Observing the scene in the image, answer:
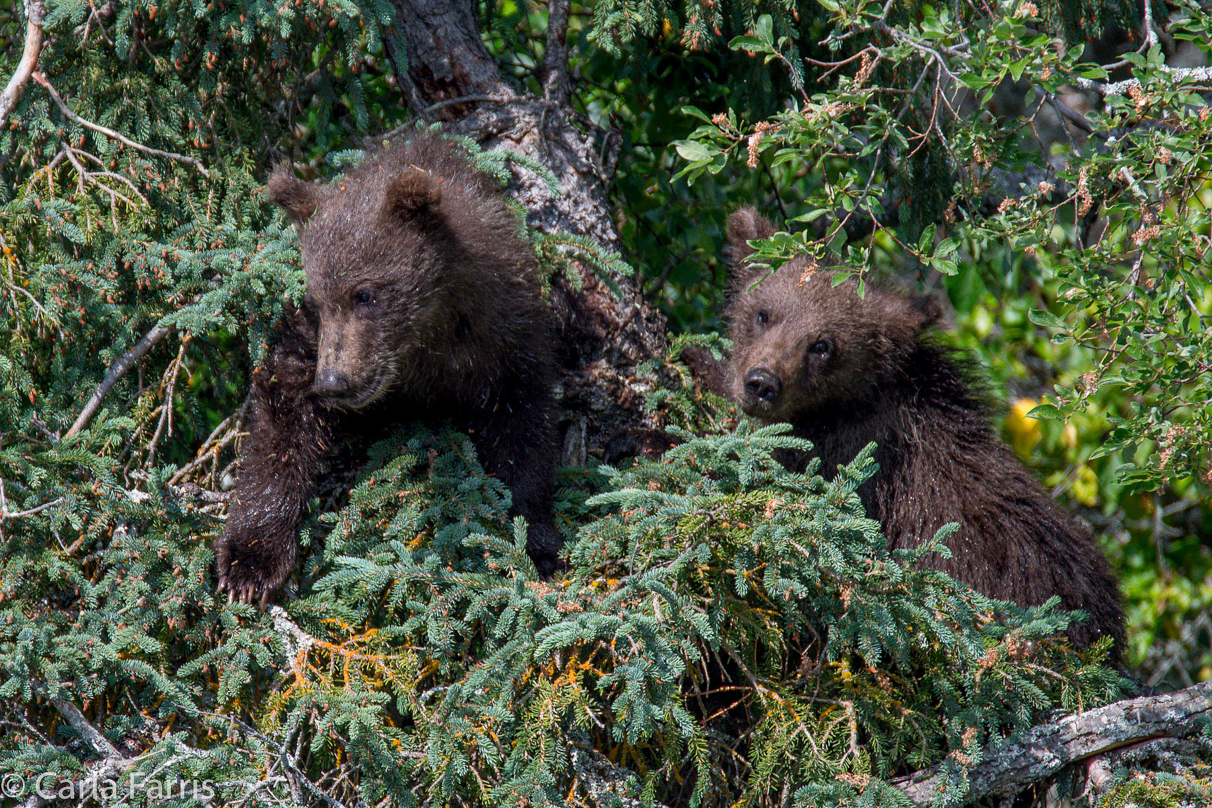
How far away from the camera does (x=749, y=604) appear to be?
3.46 metres

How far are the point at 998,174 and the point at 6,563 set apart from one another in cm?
527

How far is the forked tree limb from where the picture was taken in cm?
314

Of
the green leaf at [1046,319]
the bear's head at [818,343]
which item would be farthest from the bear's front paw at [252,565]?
the green leaf at [1046,319]

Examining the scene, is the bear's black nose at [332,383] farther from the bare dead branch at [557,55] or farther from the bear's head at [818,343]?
the bare dead branch at [557,55]

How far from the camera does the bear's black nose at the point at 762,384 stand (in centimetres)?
415

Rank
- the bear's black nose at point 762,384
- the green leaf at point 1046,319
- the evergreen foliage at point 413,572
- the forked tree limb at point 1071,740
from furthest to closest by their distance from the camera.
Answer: the bear's black nose at point 762,384, the green leaf at point 1046,319, the forked tree limb at point 1071,740, the evergreen foliage at point 413,572

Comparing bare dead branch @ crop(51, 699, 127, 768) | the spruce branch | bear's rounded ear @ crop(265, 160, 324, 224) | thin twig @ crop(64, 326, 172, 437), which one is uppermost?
the spruce branch

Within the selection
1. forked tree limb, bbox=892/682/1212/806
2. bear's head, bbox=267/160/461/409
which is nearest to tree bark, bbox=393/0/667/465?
bear's head, bbox=267/160/461/409

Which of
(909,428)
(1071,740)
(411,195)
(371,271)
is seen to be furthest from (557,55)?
(1071,740)

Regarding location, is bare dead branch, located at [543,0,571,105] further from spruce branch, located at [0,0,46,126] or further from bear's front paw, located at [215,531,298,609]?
bear's front paw, located at [215,531,298,609]

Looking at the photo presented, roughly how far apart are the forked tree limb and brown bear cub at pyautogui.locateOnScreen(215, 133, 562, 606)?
1.61m

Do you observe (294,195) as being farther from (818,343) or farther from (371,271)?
(818,343)

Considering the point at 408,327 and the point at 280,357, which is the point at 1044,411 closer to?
the point at 408,327

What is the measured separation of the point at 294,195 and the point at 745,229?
6.66ft
